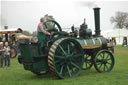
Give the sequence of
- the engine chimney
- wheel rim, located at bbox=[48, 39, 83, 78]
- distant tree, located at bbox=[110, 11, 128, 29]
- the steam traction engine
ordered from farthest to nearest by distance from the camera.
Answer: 1. distant tree, located at bbox=[110, 11, 128, 29]
2. the engine chimney
3. wheel rim, located at bbox=[48, 39, 83, 78]
4. the steam traction engine

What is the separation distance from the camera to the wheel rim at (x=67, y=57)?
583cm

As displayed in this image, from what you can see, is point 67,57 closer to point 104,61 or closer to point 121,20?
point 104,61

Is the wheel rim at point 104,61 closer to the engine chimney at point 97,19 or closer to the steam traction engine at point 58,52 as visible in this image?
the steam traction engine at point 58,52

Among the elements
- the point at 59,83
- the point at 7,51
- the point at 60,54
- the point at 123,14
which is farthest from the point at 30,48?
the point at 123,14

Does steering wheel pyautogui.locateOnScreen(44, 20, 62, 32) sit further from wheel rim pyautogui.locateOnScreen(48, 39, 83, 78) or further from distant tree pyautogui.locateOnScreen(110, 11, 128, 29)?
distant tree pyautogui.locateOnScreen(110, 11, 128, 29)

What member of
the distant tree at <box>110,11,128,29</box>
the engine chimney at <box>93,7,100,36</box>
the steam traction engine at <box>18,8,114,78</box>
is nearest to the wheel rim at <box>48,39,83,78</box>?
the steam traction engine at <box>18,8,114,78</box>

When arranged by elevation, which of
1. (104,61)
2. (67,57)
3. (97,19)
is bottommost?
(104,61)

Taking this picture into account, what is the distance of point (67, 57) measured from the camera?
19.6 ft

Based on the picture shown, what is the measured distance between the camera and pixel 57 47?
577 cm

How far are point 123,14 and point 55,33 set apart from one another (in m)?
65.0

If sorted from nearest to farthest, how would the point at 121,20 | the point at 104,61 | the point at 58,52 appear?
1. the point at 58,52
2. the point at 104,61
3. the point at 121,20

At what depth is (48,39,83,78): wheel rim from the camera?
583cm

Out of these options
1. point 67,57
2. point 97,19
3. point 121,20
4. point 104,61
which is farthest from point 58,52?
point 121,20

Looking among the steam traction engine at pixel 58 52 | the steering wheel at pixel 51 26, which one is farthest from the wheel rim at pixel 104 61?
the steering wheel at pixel 51 26
